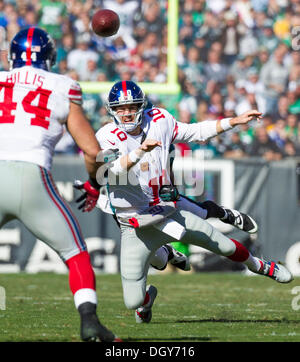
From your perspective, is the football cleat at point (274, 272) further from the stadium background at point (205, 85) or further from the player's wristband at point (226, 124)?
the stadium background at point (205, 85)

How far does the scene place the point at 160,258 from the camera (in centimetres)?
596

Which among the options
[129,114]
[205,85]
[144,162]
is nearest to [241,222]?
[144,162]

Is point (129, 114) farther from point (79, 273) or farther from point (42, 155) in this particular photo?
point (79, 273)

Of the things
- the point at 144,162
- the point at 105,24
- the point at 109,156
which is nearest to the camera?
the point at 109,156

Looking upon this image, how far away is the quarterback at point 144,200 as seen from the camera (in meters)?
5.51

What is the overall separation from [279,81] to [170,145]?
6461 millimetres

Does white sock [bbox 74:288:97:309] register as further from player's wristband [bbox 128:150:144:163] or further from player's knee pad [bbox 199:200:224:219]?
player's knee pad [bbox 199:200:224:219]

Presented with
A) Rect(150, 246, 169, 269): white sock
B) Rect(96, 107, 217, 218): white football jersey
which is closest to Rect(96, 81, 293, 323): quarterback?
Rect(96, 107, 217, 218): white football jersey

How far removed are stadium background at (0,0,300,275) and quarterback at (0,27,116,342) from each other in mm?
5826

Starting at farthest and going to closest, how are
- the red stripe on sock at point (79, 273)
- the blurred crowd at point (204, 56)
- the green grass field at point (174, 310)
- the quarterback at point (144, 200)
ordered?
the blurred crowd at point (204, 56) < the quarterback at point (144, 200) < the green grass field at point (174, 310) < the red stripe on sock at point (79, 273)

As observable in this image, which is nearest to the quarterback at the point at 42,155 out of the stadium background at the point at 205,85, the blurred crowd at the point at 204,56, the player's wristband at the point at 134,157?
the player's wristband at the point at 134,157

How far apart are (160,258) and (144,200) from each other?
0.55 m
